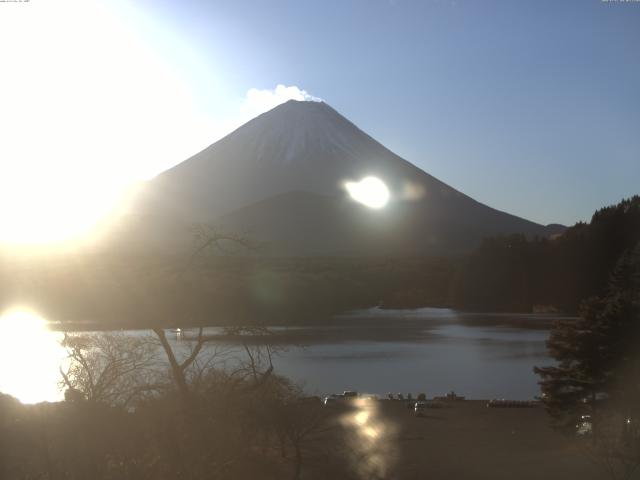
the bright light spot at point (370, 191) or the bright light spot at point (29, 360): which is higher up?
the bright light spot at point (370, 191)

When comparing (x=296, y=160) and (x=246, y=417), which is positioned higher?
(x=296, y=160)

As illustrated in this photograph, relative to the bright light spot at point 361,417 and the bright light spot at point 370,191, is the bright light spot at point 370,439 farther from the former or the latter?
the bright light spot at point 370,191

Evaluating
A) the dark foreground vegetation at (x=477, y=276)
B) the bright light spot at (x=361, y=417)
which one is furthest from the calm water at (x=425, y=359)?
the dark foreground vegetation at (x=477, y=276)

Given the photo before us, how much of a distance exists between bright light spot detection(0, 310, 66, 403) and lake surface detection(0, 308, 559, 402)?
0.04 m

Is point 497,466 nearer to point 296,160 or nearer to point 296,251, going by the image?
point 296,251

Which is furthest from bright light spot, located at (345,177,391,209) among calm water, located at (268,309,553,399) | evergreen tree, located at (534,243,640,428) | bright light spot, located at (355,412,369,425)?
evergreen tree, located at (534,243,640,428)

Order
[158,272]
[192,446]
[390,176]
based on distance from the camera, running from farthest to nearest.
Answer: [390,176] → [158,272] → [192,446]

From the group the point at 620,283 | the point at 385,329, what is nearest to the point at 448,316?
the point at 385,329

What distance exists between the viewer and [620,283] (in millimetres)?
19719

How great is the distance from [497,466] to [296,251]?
75.6 metres

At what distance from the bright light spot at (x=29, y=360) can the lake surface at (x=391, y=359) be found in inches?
1.5

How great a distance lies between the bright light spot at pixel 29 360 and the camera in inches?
580

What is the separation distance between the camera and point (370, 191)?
11206 centimetres

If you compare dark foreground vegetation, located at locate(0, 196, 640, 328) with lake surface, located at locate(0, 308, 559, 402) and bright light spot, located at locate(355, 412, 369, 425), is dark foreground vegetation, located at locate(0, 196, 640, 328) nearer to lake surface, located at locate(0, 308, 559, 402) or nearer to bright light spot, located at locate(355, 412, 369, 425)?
lake surface, located at locate(0, 308, 559, 402)
